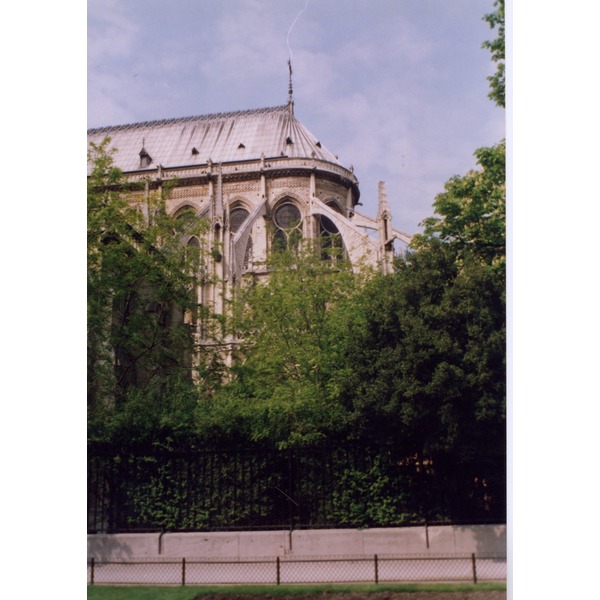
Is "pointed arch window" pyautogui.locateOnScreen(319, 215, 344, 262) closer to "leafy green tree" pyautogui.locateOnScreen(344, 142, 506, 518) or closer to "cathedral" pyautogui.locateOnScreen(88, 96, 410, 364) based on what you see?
"cathedral" pyautogui.locateOnScreen(88, 96, 410, 364)

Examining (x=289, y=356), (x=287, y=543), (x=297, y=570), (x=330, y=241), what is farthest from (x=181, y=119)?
(x=330, y=241)

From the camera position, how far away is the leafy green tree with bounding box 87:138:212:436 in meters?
7.59

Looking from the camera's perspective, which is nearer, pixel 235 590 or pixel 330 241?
pixel 235 590

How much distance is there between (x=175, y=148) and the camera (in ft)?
41.8

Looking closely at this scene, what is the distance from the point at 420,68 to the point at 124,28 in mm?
3111

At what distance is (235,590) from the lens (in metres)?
5.91

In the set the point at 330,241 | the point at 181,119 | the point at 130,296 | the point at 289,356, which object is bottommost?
the point at 289,356

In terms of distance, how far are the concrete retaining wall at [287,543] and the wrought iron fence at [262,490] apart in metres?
0.12

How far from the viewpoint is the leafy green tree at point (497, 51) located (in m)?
6.16

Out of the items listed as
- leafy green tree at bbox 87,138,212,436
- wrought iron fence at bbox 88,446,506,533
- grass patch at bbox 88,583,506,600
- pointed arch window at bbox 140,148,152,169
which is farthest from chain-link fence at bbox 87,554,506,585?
pointed arch window at bbox 140,148,152,169

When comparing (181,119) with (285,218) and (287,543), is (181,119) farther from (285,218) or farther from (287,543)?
(285,218)

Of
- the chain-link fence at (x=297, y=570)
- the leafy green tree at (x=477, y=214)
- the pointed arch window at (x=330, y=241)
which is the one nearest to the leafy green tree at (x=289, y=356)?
the pointed arch window at (x=330, y=241)

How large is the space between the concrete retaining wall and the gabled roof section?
4.44 meters

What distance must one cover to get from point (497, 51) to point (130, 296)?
5.34 metres
